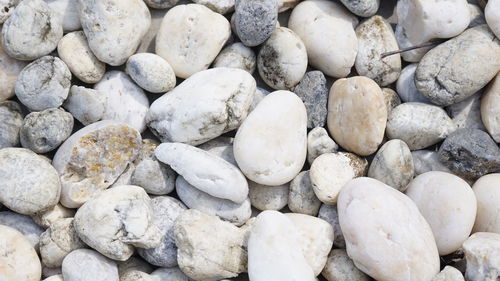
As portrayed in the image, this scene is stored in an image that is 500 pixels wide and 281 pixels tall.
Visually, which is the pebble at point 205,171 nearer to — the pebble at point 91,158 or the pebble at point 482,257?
the pebble at point 91,158

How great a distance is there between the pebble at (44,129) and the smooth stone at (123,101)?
0.43ft

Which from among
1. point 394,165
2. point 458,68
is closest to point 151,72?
point 394,165

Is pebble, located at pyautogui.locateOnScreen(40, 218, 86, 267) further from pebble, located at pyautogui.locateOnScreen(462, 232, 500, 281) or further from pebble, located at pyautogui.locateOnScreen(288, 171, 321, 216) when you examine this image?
pebble, located at pyautogui.locateOnScreen(462, 232, 500, 281)

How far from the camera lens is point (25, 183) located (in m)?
1.65

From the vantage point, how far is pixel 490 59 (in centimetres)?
179

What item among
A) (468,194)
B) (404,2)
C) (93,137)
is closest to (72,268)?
(93,137)

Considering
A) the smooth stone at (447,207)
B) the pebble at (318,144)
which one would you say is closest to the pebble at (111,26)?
the pebble at (318,144)

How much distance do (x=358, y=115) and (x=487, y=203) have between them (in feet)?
1.42

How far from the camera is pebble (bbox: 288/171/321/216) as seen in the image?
1.79 meters

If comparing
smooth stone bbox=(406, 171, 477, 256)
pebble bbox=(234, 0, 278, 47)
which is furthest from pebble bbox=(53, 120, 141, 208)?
smooth stone bbox=(406, 171, 477, 256)

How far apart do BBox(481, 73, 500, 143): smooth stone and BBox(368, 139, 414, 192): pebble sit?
0.26 meters

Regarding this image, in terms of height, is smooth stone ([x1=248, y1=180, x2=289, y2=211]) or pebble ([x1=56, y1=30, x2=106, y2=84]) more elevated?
pebble ([x1=56, y1=30, x2=106, y2=84])

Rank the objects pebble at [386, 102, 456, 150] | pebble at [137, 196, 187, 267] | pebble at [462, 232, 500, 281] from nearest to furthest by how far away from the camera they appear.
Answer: pebble at [462, 232, 500, 281], pebble at [137, 196, 187, 267], pebble at [386, 102, 456, 150]

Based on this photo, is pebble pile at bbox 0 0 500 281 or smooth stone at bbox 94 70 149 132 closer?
pebble pile at bbox 0 0 500 281
